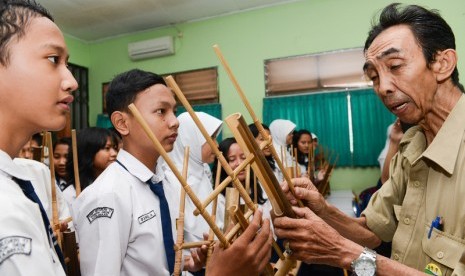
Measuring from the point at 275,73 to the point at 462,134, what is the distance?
4.32 m

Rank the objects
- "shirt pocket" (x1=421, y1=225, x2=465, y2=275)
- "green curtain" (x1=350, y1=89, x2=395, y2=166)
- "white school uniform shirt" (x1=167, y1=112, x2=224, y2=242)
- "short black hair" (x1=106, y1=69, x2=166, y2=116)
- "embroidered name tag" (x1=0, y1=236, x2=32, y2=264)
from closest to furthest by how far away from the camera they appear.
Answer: "embroidered name tag" (x1=0, y1=236, x2=32, y2=264), "shirt pocket" (x1=421, y1=225, x2=465, y2=275), "short black hair" (x1=106, y1=69, x2=166, y2=116), "white school uniform shirt" (x1=167, y1=112, x2=224, y2=242), "green curtain" (x1=350, y1=89, x2=395, y2=166)

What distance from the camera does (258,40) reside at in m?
5.31

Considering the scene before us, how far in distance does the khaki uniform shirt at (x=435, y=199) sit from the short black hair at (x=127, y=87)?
3.52 feet

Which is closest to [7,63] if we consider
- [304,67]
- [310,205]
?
[310,205]

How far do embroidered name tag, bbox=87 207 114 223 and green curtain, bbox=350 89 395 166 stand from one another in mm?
4264

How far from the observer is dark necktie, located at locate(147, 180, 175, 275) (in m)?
1.22

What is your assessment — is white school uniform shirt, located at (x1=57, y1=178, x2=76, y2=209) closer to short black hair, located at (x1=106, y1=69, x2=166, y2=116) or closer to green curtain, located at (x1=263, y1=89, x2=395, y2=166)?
short black hair, located at (x1=106, y1=69, x2=166, y2=116)

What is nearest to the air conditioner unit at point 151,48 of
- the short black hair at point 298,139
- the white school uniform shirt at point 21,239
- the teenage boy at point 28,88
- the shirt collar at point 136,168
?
the short black hair at point 298,139

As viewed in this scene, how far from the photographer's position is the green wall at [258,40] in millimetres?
4801

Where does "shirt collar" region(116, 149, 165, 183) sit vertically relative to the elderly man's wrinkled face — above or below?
below

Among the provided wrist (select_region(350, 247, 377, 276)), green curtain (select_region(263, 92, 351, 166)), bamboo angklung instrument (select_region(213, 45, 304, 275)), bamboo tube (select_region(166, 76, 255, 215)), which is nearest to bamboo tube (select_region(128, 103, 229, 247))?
bamboo tube (select_region(166, 76, 255, 215))

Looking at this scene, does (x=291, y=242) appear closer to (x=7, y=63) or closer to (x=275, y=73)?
(x=7, y=63)

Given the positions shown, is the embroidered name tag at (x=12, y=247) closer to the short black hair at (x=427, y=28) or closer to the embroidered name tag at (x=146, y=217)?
the embroidered name tag at (x=146, y=217)

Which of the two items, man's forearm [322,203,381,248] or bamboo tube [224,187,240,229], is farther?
man's forearm [322,203,381,248]
